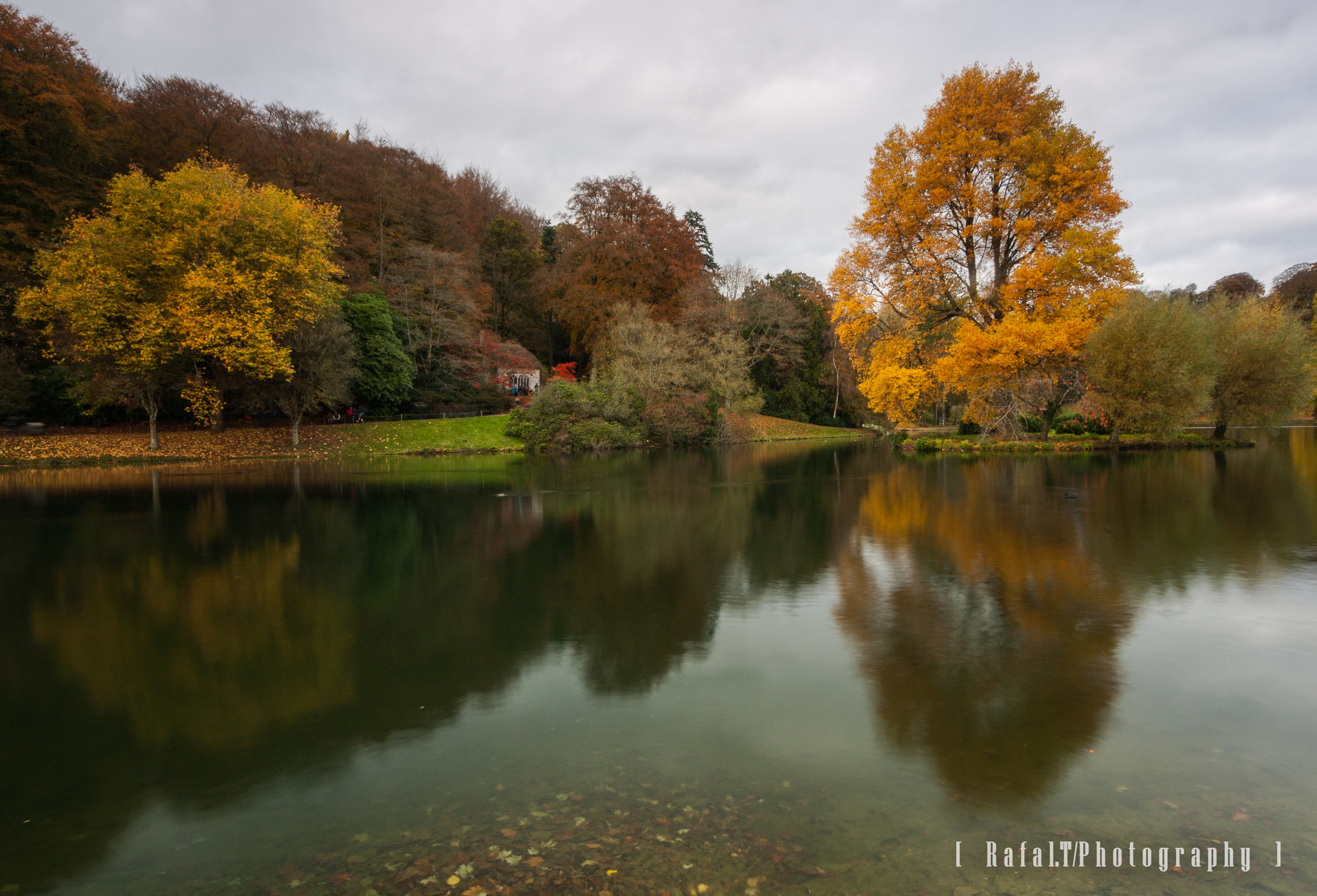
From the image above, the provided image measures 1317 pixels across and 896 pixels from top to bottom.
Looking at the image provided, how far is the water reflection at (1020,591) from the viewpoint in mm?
3682

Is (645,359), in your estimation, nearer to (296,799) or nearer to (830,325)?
(830,325)

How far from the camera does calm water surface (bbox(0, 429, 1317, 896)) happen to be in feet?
9.18

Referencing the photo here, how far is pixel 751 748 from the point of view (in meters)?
3.61

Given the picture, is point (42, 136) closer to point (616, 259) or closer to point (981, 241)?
point (616, 259)

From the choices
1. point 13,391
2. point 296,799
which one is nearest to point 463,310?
point 13,391

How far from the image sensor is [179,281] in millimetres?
24812

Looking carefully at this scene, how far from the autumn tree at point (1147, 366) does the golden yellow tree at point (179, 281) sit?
93.0ft

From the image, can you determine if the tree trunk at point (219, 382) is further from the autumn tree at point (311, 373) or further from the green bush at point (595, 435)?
the green bush at point (595, 435)

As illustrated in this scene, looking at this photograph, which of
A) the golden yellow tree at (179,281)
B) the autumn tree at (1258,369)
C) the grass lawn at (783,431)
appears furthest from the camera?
the grass lawn at (783,431)

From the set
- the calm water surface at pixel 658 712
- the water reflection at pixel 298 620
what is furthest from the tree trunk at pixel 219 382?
the calm water surface at pixel 658 712

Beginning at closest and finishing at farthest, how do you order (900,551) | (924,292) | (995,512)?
(900,551) < (995,512) < (924,292)

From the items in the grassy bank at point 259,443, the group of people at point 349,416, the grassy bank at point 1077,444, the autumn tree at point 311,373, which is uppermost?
the autumn tree at point 311,373

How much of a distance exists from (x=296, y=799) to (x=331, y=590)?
4.24 metres

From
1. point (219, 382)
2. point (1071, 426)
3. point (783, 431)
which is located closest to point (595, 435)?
point (219, 382)
